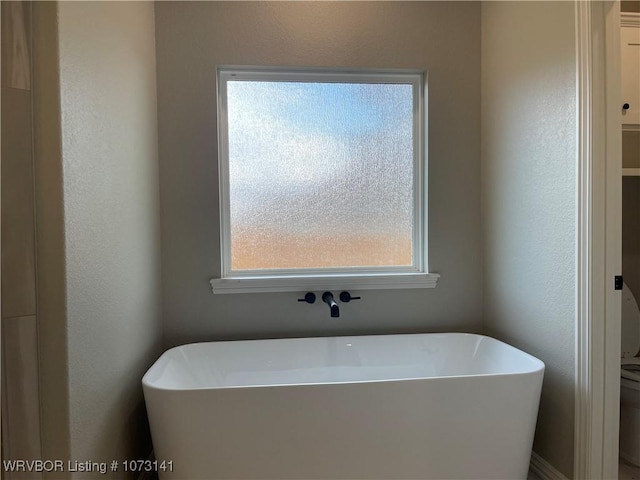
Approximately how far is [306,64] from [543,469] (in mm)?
2363

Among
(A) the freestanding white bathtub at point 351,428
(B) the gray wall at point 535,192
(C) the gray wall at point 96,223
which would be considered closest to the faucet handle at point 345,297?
(A) the freestanding white bathtub at point 351,428

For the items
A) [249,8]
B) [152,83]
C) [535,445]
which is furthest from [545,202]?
[152,83]

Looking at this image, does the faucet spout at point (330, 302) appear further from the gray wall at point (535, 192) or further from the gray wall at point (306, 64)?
the gray wall at point (535, 192)

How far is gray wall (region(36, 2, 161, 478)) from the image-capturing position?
115 centimetres

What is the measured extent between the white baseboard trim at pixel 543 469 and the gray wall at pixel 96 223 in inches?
72.5

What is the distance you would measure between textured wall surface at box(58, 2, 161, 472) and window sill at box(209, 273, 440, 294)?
1.33 ft

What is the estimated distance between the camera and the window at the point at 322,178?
90.7 inches

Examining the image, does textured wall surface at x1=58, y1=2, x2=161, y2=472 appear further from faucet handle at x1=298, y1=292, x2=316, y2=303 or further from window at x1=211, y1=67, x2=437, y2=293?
faucet handle at x1=298, y1=292, x2=316, y2=303

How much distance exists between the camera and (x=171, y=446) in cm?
149

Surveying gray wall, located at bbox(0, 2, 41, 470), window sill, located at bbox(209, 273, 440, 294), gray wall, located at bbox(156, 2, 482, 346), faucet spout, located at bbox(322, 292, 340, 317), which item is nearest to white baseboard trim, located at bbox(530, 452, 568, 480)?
gray wall, located at bbox(156, 2, 482, 346)

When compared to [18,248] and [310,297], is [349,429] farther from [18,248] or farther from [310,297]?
[18,248]

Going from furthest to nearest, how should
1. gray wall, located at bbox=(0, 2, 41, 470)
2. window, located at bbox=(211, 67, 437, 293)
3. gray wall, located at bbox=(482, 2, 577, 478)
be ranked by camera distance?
window, located at bbox=(211, 67, 437, 293), gray wall, located at bbox=(482, 2, 577, 478), gray wall, located at bbox=(0, 2, 41, 470)

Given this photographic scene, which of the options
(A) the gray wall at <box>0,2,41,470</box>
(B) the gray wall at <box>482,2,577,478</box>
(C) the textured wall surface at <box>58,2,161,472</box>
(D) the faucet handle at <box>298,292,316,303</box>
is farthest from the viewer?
(D) the faucet handle at <box>298,292,316,303</box>

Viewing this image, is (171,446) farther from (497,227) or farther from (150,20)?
(150,20)
